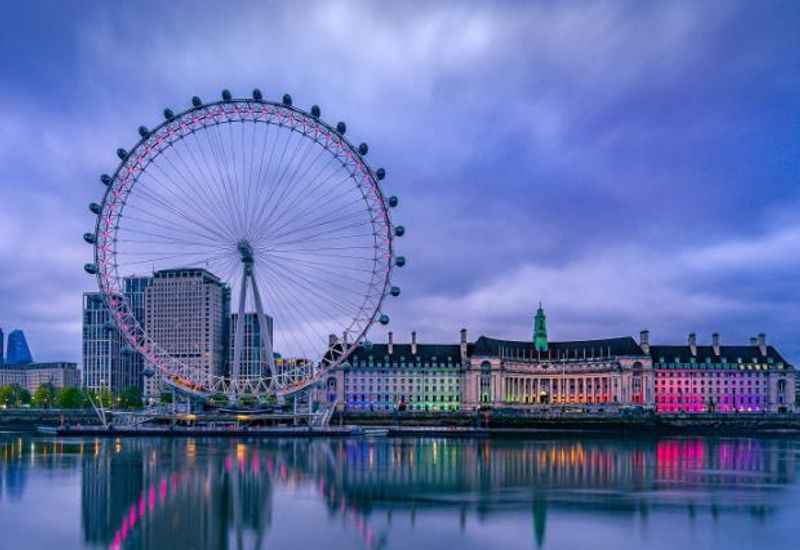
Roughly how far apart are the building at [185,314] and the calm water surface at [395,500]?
109365mm

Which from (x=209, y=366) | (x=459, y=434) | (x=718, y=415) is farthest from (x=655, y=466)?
(x=209, y=366)

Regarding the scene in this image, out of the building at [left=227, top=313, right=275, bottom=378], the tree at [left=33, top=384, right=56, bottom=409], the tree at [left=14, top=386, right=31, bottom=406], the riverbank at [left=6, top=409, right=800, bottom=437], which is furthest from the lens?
the building at [left=227, top=313, right=275, bottom=378]

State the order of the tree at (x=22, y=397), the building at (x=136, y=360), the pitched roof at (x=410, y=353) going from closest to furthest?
the pitched roof at (x=410, y=353) < the tree at (x=22, y=397) < the building at (x=136, y=360)

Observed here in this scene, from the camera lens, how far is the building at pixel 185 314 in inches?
6378

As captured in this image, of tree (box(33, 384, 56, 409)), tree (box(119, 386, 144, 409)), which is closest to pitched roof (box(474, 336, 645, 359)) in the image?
tree (box(119, 386, 144, 409))

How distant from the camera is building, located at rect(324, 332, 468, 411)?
122 metres

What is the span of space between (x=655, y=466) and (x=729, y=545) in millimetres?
21847

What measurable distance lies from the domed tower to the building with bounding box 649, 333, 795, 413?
1523 cm

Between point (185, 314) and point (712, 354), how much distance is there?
90.1 m

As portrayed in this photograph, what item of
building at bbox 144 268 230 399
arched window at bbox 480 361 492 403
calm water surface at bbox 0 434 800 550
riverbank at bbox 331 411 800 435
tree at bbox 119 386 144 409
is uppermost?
building at bbox 144 268 230 399

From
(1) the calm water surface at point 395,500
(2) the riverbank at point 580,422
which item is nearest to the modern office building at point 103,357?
(2) the riverbank at point 580,422

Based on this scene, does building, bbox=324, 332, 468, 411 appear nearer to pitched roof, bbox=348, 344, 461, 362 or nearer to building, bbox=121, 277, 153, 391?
pitched roof, bbox=348, 344, 461, 362

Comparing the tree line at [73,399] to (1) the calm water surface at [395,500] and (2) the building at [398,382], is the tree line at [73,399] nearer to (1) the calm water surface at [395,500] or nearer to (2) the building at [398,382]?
(2) the building at [398,382]

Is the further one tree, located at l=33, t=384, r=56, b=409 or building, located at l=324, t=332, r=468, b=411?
tree, located at l=33, t=384, r=56, b=409
